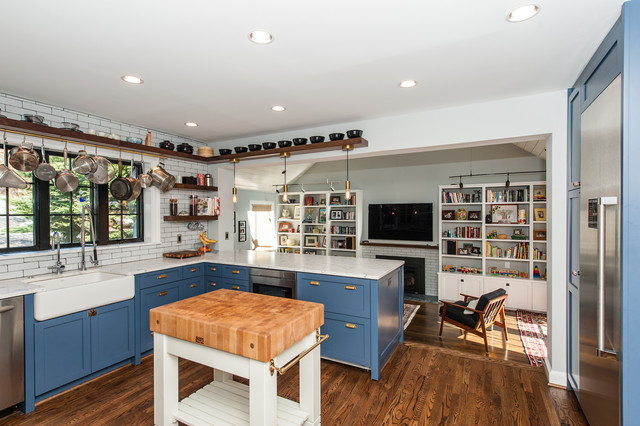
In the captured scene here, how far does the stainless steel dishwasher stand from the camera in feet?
7.58

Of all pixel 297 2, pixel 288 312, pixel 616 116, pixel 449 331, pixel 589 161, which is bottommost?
pixel 449 331

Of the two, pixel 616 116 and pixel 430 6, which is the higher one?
pixel 430 6

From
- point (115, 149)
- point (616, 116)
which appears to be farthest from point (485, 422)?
point (115, 149)

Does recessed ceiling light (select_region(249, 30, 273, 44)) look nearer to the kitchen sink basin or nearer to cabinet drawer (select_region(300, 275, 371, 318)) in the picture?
cabinet drawer (select_region(300, 275, 371, 318))

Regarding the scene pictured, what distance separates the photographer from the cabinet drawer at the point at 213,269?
387 centimetres

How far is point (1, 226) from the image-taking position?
2.94 meters

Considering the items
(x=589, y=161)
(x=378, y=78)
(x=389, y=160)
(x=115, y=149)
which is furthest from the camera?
(x=389, y=160)

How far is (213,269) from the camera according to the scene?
3.92 m

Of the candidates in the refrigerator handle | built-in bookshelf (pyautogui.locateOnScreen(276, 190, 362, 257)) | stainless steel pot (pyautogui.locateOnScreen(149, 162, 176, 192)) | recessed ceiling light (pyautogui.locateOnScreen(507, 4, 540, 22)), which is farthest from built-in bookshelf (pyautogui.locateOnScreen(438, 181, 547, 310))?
stainless steel pot (pyautogui.locateOnScreen(149, 162, 176, 192))

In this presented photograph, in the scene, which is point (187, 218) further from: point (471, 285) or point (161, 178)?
point (471, 285)

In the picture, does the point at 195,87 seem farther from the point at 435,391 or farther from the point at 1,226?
the point at 435,391

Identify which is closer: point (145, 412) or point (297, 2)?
point (297, 2)

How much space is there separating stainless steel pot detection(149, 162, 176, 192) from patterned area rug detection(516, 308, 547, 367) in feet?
14.8

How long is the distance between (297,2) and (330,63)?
2.38 feet
